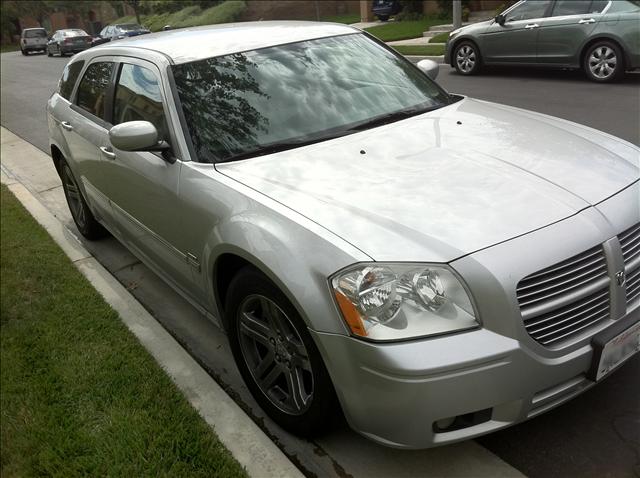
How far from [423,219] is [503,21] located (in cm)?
971

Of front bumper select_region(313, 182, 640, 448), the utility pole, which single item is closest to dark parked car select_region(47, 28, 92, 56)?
the utility pole

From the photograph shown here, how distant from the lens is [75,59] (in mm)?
5215

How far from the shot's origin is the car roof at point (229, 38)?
3.54m

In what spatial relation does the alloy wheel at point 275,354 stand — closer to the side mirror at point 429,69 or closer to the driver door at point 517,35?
the side mirror at point 429,69

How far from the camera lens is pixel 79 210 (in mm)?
5551

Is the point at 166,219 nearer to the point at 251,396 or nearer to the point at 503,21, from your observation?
the point at 251,396

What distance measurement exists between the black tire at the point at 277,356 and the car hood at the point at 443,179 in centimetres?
40

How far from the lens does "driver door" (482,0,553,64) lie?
411 inches

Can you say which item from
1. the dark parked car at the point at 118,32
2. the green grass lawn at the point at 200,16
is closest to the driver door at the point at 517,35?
the dark parked car at the point at 118,32

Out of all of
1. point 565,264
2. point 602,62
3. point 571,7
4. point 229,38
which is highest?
point 229,38

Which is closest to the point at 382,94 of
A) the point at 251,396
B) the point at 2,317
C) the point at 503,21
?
the point at 251,396

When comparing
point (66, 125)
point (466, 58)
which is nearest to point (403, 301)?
point (66, 125)

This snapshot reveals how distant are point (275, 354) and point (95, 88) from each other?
9.19ft

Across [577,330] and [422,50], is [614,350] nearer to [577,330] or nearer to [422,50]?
[577,330]
